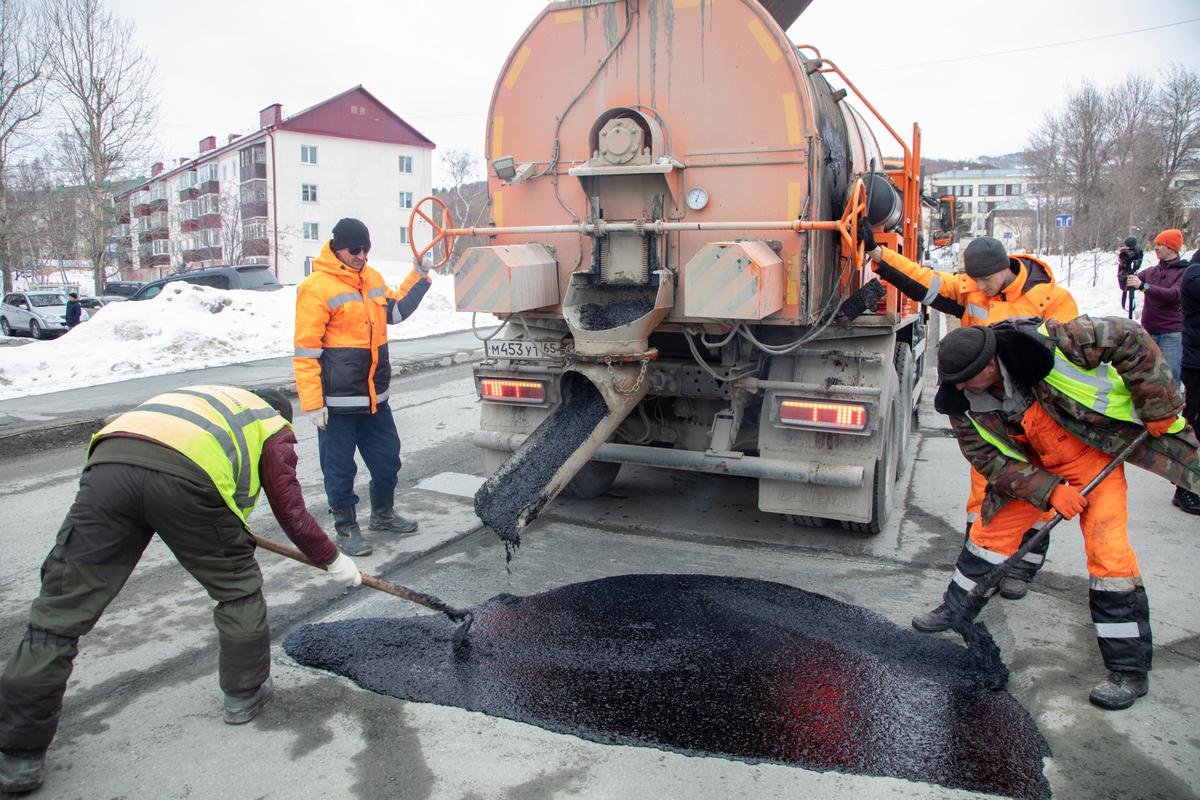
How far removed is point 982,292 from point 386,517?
352cm

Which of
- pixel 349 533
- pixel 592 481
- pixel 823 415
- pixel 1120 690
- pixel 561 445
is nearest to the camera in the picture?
pixel 1120 690

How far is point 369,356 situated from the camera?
425cm

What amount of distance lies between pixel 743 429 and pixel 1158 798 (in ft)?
8.63

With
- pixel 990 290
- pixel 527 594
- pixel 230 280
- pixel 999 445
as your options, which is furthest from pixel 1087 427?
pixel 230 280

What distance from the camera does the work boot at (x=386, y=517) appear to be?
14.9 ft

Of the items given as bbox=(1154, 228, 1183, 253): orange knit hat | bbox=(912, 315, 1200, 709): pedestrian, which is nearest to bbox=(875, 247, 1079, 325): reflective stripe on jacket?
bbox=(912, 315, 1200, 709): pedestrian

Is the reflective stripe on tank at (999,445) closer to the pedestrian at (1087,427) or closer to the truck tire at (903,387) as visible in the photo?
the pedestrian at (1087,427)

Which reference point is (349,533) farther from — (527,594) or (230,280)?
(230,280)

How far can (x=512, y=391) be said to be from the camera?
4.60 metres

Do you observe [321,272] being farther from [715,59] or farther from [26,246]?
[26,246]

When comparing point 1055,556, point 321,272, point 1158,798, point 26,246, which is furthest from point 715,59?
point 26,246

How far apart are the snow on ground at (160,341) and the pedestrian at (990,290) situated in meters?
6.93

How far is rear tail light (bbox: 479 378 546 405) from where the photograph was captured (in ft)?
14.8

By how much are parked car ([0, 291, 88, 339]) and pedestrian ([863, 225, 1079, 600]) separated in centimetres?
2016
